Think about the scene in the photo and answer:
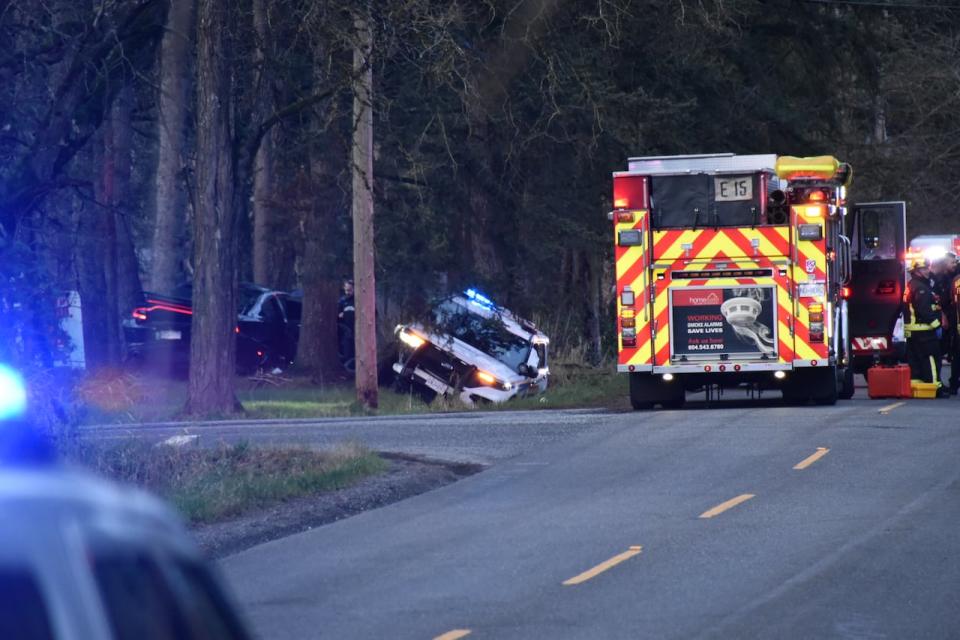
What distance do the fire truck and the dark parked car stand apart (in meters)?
12.1

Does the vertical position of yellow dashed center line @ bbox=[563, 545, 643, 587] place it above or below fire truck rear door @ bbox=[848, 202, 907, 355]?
below

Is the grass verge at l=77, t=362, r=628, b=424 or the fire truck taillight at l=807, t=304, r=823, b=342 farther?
the grass verge at l=77, t=362, r=628, b=424

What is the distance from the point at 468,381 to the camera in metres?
25.0

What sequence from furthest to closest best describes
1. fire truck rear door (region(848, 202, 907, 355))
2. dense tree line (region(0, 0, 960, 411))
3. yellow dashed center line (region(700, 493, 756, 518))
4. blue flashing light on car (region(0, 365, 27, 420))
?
1. fire truck rear door (region(848, 202, 907, 355))
2. dense tree line (region(0, 0, 960, 411))
3. yellow dashed center line (region(700, 493, 756, 518))
4. blue flashing light on car (region(0, 365, 27, 420))

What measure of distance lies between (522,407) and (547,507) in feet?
36.7

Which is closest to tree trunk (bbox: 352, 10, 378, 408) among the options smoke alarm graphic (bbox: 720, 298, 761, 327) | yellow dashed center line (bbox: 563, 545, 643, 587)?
smoke alarm graphic (bbox: 720, 298, 761, 327)

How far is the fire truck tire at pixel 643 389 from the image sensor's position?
21109mm

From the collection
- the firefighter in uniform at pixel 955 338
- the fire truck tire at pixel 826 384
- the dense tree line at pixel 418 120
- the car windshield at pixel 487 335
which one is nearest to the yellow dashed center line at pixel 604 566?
the dense tree line at pixel 418 120

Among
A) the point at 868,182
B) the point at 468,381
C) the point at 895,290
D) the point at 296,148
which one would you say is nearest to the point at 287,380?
the point at 296,148

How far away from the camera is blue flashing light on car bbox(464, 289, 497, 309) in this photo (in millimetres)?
26562

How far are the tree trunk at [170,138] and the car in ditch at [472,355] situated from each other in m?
5.45

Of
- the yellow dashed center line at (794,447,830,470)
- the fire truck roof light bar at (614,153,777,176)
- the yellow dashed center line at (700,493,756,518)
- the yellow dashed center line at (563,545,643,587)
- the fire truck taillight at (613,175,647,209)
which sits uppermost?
the fire truck roof light bar at (614,153,777,176)

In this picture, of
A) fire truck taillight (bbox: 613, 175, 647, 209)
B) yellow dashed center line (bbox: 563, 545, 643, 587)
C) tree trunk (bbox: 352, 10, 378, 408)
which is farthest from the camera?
tree trunk (bbox: 352, 10, 378, 408)

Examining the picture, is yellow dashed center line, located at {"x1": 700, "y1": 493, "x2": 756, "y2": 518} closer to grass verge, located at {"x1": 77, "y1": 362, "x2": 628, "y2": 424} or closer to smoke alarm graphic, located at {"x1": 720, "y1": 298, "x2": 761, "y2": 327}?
smoke alarm graphic, located at {"x1": 720, "y1": 298, "x2": 761, "y2": 327}
